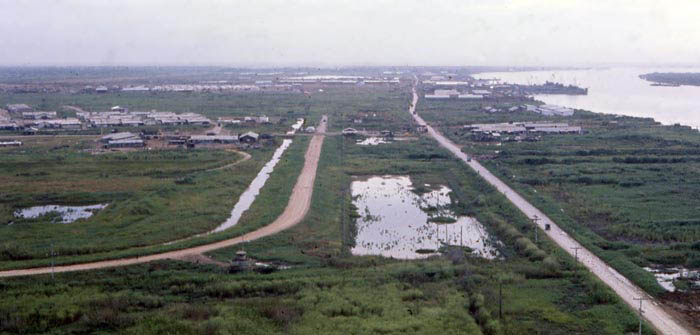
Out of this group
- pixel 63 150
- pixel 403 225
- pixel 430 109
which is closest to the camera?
pixel 403 225

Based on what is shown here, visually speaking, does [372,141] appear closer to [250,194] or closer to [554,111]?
[250,194]

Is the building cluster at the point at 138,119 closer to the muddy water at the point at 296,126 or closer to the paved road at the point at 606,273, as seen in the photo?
the muddy water at the point at 296,126

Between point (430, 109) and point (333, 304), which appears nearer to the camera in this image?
point (333, 304)

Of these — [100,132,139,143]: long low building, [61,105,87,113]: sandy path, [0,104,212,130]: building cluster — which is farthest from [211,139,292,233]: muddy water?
[61,105,87,113]: sandy path

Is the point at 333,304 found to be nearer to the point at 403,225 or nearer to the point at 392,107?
the point at 403,225

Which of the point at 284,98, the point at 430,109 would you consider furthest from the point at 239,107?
the point at 430,109

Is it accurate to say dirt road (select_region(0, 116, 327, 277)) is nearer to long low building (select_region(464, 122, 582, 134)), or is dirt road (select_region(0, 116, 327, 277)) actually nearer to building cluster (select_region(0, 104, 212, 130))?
long low building (select_region(464, 122, 582, 134))

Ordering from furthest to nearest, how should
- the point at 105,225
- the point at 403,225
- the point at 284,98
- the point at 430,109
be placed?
the point at 284,98
the point at 430,109
the point at 403,225
the point at 105,225
